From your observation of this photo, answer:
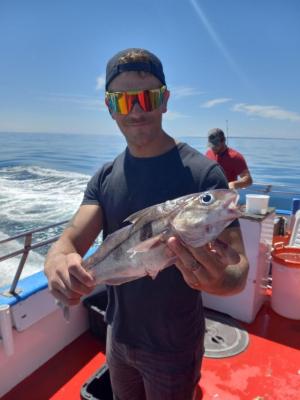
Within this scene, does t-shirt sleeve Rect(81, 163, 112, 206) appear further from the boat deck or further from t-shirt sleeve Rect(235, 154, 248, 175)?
t-shirt sleeve Rect(235, 154, 248, 175)

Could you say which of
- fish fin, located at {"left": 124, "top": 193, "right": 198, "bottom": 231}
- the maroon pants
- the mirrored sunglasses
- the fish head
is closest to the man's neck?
the mirrored sunglasses

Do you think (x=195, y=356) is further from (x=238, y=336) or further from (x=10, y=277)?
(x=10, y=277)

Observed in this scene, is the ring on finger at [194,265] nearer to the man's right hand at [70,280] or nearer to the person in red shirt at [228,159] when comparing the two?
the man's right hand at [70,280]

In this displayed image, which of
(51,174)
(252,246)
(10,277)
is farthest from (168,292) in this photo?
(51,174)

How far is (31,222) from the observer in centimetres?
1002

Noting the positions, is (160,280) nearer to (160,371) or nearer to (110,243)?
(110,243)

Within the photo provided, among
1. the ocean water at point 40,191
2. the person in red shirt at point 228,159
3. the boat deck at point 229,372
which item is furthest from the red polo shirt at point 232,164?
the boat deck at point 229,372

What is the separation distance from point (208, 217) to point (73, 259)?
A: 76cm

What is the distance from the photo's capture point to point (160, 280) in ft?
5.60

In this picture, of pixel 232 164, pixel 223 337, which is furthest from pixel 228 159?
pixel 223 337

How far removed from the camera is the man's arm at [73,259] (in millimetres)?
1599

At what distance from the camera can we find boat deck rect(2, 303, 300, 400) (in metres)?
2.86

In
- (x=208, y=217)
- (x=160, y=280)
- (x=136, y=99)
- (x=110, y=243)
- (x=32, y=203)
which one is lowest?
(x=32, y=203)

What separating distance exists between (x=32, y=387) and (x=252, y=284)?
2.62 metres
